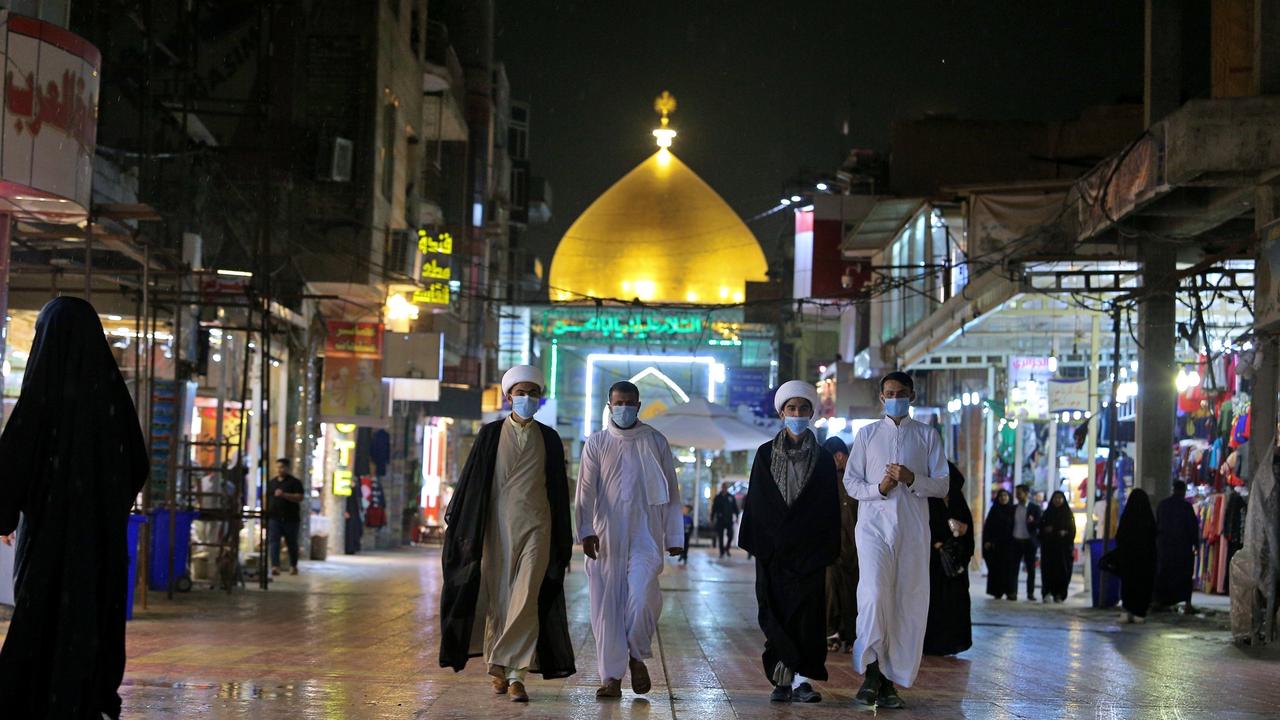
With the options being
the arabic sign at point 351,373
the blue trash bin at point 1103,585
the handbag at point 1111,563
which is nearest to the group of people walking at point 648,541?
the handbag at point 1111,563

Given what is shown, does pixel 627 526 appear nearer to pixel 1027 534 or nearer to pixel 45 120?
pixel 45 120

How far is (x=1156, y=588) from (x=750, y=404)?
114 ft

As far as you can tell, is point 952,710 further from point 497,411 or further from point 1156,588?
point 497,411

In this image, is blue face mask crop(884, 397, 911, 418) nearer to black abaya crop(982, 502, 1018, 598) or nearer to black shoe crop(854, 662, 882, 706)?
black shoe crop(854, 662, 882, 706)

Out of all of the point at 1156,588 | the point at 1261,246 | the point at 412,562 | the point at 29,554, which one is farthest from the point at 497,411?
the point at 29,554

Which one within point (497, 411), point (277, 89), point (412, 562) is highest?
point (277, 89)

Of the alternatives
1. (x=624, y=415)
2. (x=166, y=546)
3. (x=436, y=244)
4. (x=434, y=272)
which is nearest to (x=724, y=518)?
(x=434, y=272)

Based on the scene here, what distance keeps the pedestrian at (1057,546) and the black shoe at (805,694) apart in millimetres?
12349

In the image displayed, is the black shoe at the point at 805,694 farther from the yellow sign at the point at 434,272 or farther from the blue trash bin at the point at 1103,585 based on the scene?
the yellow sign at the point at 434,272

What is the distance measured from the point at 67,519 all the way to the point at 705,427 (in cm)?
2079

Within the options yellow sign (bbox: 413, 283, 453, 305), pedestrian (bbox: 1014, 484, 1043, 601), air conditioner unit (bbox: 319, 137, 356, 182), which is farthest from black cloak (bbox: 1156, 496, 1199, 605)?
yellow sign (bbox: 413, 283, 453, 305)

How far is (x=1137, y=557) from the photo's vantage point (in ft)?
55.5

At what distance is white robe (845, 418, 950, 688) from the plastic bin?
30.6 ft

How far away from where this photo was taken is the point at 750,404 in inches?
2055
